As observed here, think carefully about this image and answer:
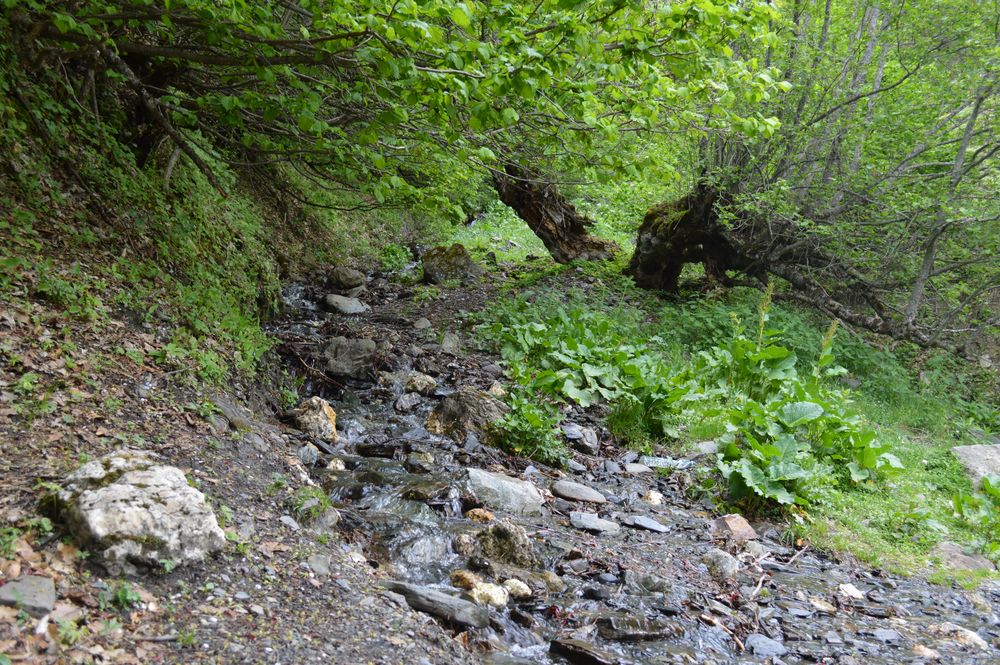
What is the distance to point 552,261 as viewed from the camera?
14055 millimetres

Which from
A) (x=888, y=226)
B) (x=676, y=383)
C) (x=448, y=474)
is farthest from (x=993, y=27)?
(x=448, y=474)

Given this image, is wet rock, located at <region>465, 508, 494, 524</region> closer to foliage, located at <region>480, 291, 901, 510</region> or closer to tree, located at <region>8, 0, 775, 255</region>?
foliage, located at <region>480, 291, 901, 510</region>

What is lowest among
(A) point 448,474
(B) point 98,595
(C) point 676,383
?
(A) point 448,474

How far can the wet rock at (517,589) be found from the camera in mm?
3650

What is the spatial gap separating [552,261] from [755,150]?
16.3 ft

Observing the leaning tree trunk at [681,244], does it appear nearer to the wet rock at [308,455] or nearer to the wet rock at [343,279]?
the wet rock at [343,279]

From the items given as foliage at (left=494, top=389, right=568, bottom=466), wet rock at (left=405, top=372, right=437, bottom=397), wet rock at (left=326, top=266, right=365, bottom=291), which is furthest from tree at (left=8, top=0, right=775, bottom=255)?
wet rock at (left=326, top=266, right=365, bottom=291)

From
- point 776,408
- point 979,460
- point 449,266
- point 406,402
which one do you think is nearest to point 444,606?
point 406,402

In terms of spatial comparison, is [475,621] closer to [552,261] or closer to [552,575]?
[552,575]

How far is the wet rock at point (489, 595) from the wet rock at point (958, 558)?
3508 mm

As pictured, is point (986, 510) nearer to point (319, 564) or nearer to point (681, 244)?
point (319, 564)

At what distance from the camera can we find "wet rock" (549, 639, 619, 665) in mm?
3139

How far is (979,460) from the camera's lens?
666 centimetres

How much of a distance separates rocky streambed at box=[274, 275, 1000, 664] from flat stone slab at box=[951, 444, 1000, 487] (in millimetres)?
2539
